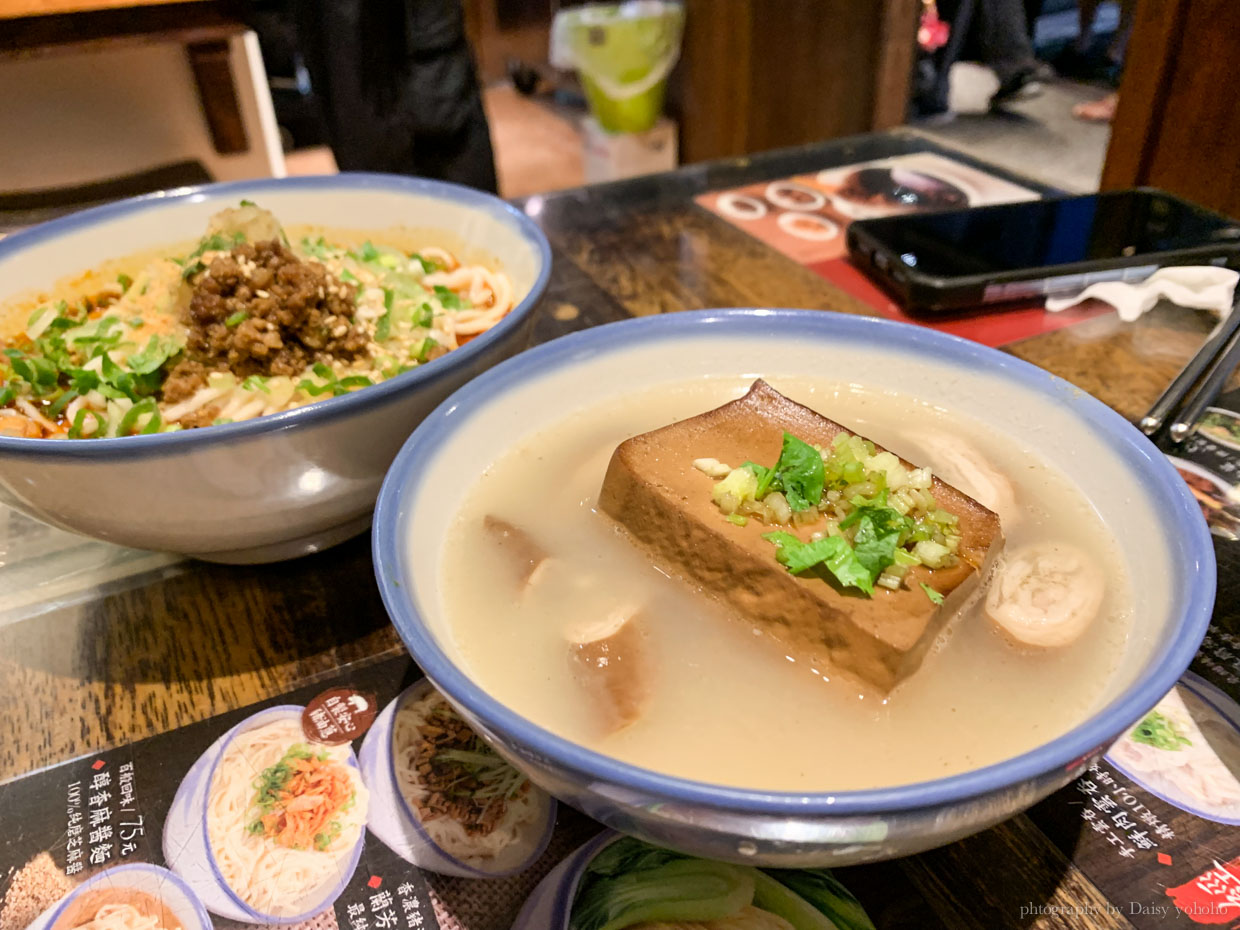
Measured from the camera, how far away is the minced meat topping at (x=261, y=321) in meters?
1.26

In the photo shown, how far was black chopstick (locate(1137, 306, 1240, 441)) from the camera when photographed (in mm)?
1322

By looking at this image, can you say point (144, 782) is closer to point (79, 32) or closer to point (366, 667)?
point (366, 667)

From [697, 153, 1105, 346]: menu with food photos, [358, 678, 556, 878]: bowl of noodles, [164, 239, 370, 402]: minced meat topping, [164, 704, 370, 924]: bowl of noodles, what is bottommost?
[358, 678, 556, 878]: bowl of noodles

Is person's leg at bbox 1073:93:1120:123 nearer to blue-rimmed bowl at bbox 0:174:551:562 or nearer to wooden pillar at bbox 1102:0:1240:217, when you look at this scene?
wooden pillar at bbox 1102:0:1240:217

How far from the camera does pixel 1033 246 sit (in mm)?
1866

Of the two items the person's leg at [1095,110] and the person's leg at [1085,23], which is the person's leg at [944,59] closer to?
the person's leg at [1095,110]

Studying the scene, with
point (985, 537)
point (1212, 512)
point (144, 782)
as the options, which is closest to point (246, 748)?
point (144, 782)

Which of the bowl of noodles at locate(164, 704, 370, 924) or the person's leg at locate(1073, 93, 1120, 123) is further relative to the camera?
the person's leg at locate(1073, 93, 1120, 123)

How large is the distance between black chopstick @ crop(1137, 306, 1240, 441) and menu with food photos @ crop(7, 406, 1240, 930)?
42 cm

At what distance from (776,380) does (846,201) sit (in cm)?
125

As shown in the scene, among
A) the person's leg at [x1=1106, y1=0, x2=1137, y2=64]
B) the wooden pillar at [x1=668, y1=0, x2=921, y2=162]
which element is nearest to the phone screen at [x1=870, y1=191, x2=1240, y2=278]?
the wooden pillar at [x1=668, y1=0, x2=921, y2=162]

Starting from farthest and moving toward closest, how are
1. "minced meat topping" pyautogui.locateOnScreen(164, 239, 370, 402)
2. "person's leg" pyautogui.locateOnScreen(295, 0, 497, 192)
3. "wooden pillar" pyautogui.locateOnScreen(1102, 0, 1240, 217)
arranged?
"person's leg" pyautogui.locateOnScreen(295, 0, 497, 192) < "wooden pillar" pyautogui.locateOnScreen(1102, 0, 1240, 217) < "minced meat topping" pyautogui.locateOnScreen(164, 239, 370, 402)

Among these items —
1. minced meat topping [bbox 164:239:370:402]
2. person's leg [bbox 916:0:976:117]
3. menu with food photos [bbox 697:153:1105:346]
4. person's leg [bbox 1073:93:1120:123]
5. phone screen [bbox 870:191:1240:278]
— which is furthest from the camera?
person's leg [bbox 916:0:976:117]

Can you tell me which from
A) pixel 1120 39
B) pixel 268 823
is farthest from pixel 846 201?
pixel 1120 39
